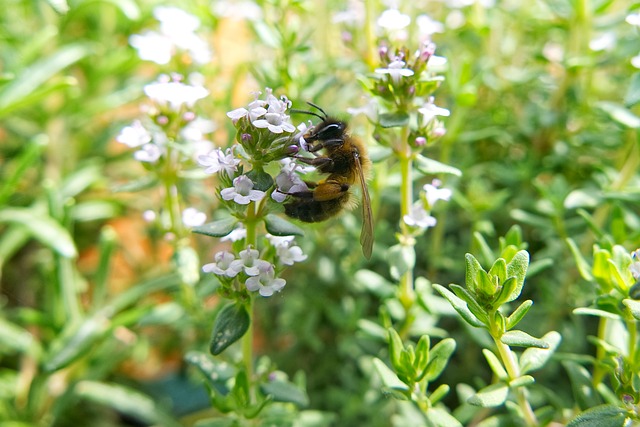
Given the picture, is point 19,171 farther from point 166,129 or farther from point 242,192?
point 242,192

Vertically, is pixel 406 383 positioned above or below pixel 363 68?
below

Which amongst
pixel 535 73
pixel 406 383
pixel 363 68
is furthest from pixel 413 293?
pixel 535 73

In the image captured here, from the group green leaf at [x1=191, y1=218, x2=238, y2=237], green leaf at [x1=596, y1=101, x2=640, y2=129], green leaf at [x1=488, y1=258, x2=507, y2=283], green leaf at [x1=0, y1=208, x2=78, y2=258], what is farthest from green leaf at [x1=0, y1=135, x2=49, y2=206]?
green leaf at [x1=596, y1=101, x2=640, y2=129]

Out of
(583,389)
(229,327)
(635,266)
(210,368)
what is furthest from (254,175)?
(583,389)

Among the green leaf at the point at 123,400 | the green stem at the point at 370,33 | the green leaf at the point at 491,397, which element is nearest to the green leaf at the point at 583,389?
the green leaf at the point at 491,397

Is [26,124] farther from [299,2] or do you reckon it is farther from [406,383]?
[406,383]

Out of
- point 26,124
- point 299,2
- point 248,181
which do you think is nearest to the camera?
point 248,181

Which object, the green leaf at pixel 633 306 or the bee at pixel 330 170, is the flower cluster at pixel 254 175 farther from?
the green leaf at pixel 633 306
